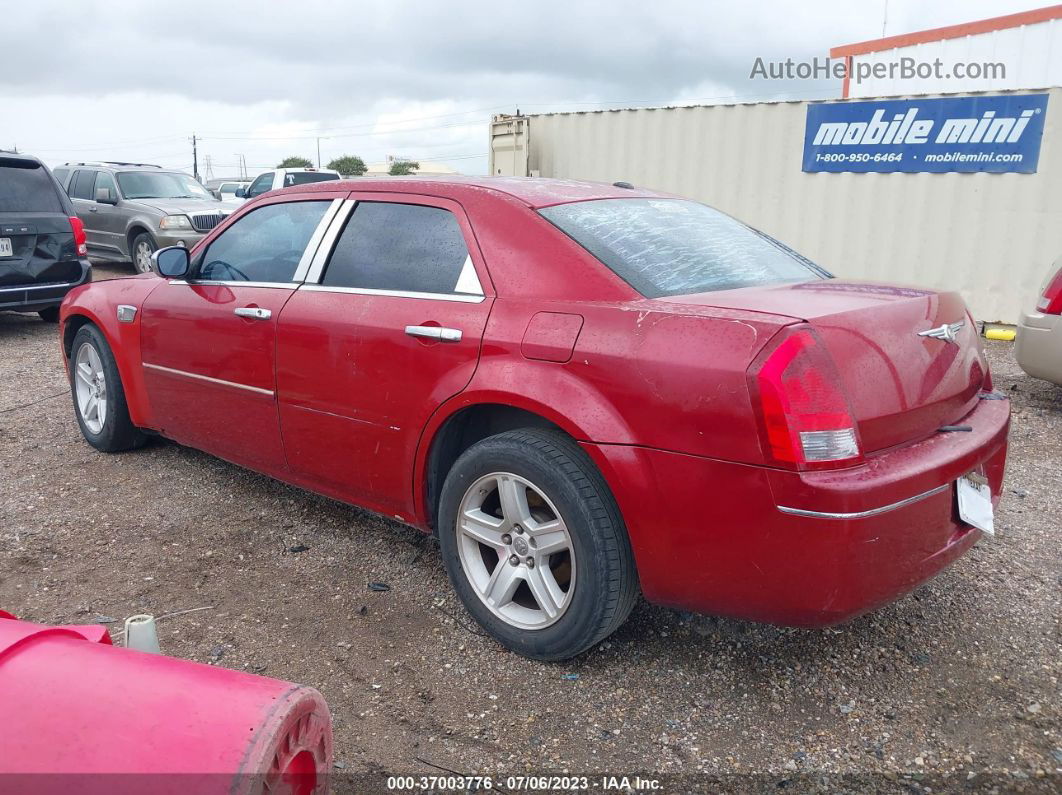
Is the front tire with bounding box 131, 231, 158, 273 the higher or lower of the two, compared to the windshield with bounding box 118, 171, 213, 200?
lower

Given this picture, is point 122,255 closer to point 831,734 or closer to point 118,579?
point 118,579

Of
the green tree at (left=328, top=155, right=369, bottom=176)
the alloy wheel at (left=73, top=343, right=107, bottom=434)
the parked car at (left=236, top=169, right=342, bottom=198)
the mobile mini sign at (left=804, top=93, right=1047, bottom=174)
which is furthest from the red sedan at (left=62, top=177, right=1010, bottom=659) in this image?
the green tree at (left=328, top=155, right=369, bottom=176)

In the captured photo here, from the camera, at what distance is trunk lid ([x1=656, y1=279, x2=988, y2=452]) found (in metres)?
2.31

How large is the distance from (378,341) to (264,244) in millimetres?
1101

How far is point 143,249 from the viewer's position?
12477 mm

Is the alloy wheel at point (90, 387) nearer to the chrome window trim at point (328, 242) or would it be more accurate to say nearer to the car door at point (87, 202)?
the chrome window trim at point (328, 242)

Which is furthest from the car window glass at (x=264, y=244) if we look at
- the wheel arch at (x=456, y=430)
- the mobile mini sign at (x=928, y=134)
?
the mobile mini sign at (x=928, y=134)

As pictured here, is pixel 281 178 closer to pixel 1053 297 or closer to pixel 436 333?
pixel 1053 297

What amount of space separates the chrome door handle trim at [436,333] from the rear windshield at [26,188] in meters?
7.09

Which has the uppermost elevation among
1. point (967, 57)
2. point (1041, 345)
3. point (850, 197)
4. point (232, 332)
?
point (967, 57)

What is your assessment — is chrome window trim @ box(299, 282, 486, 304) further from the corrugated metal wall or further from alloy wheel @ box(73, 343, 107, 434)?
the corrugated metal wall

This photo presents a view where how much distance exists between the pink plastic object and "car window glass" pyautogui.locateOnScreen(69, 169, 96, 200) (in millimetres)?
14011

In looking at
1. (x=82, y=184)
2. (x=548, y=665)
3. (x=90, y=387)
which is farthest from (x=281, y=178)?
(x=548, y=665)

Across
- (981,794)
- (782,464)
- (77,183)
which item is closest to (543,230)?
(782,464)
